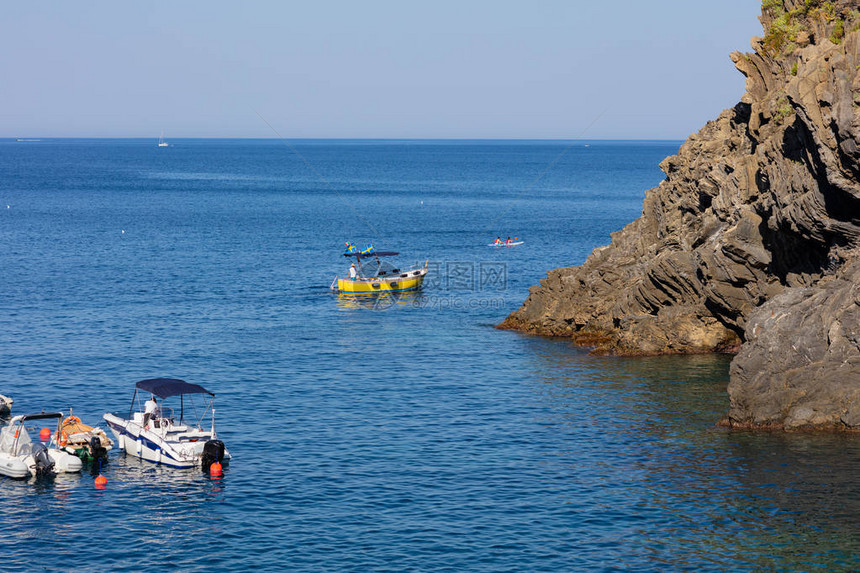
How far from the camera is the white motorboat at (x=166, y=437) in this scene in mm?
47188

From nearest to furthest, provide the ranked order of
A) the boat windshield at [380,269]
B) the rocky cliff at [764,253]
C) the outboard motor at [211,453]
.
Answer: the outboard motor at [211,453] < the rocky cliff at [764,253] < the boat windshield at [380,269]

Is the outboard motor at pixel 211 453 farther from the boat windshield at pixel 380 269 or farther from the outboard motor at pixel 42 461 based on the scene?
the boat windshield at pixel 380 269

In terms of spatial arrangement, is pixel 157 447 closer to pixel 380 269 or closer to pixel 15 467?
pixel 15 467

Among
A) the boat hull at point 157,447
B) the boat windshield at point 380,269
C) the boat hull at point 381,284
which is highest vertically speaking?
the boat windshield at point 380,269

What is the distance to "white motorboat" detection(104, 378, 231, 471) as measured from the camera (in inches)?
1858

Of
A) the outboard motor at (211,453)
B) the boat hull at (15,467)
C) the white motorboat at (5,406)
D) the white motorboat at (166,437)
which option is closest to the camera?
the boat hull at (15,467)

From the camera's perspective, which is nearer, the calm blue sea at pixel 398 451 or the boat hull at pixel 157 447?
the calm blue sea at pixel 398 451

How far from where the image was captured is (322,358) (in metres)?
71.3

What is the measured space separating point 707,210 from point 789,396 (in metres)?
20.9

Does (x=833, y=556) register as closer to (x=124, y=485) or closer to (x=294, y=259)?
(x=124, y=485)

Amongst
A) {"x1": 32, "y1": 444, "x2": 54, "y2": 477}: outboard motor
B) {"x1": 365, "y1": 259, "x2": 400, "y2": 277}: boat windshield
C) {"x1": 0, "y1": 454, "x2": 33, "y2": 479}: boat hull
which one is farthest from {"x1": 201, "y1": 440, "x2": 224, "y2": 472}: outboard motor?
{"x1": 365, "y1": 259, "x2": 400, "y2": 277}: boat windshield

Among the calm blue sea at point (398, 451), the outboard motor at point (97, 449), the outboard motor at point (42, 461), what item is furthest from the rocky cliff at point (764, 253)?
the outboard motor at point (42, 461)

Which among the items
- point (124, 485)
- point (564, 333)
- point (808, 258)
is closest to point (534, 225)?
point (564, 333)

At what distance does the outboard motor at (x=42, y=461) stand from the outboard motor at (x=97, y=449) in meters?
2.01
